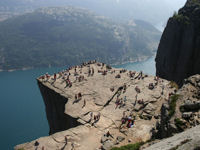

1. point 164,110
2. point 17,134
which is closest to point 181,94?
point 164,110

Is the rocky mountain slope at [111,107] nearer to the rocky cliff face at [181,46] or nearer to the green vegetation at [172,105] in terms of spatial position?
the green vegetation at [172,105]

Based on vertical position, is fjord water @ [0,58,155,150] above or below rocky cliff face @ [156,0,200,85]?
below

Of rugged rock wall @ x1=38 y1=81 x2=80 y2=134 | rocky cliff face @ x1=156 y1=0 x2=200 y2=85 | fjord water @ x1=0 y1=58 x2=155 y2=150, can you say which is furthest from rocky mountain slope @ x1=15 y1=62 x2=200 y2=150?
fjord water @ x1=0 y1=58 x2=155 y2=150

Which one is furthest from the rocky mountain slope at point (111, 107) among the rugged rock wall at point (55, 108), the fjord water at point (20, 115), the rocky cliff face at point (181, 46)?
the fjord water at point (20, 115)

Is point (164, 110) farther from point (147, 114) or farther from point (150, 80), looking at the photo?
point (150, 80)

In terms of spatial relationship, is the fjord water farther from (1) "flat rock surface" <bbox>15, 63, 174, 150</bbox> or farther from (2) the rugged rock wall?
(1) "flat rock surface" <bbox>15, 63, 174, 150</bbox>

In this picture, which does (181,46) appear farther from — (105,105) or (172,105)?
(172,105)

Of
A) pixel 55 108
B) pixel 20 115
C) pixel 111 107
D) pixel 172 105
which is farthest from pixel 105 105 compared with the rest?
pixel 20 115
